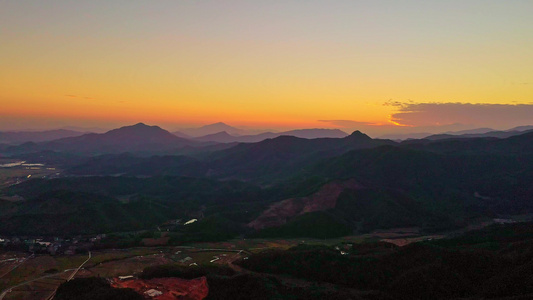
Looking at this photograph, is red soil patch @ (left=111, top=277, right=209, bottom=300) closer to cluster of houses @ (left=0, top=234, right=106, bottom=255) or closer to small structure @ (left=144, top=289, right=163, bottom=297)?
small structure @ (left=144, top=289, right=163, bottom=297)

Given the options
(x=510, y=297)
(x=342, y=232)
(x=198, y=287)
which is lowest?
(x=342, y=232)

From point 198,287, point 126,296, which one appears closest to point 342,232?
point 198,287

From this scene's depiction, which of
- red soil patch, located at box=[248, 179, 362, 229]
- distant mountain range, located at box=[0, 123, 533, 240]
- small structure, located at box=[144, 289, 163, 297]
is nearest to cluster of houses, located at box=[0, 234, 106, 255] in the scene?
distant mountain range, located at box=[0, 123, 533, 240]

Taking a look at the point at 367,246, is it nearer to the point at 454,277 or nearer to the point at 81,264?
the point at 454,277

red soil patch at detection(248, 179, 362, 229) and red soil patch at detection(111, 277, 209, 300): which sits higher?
red soil patch at detection(111, 277, 209, 300)

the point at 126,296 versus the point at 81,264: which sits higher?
the point at 126,296

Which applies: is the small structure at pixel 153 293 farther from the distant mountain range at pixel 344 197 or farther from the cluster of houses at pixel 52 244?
the distant mountain range at pixel 344 197

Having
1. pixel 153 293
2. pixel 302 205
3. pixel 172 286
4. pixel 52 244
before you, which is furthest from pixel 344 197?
pixel 52 244
